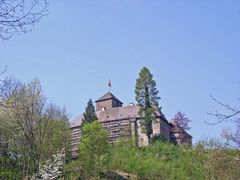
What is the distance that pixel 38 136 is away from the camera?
31031mm

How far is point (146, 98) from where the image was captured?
4891 cm

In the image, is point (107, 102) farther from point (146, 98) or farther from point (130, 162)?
point (130, 162)

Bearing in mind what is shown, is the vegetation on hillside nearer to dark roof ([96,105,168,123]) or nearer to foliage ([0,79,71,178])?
foliage ([0,79,71,178])

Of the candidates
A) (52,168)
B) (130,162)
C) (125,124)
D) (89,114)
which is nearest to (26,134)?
(52,168)

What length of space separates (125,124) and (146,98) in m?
8.93

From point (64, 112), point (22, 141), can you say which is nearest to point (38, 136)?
point (22, 141)

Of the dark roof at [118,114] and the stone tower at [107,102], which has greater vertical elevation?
the stone tower at [107,102]

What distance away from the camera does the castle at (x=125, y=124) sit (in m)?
54.2

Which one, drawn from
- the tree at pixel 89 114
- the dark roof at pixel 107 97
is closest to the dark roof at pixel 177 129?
the dark roof at pixel 107 97

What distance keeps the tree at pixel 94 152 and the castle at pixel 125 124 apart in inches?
794

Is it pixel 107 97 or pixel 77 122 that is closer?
pixel 77 122

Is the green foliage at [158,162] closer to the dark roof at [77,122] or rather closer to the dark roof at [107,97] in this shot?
the dark roof at [77,122]

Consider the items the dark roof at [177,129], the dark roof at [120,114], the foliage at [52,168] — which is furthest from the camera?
the dark roof at [120,114]

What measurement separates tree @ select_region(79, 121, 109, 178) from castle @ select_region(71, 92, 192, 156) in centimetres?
2016
